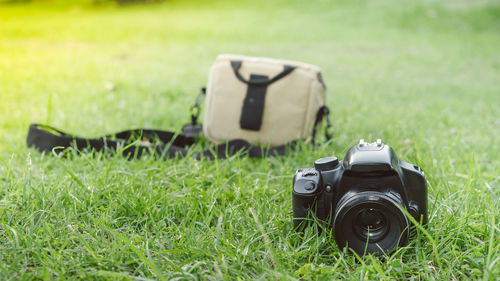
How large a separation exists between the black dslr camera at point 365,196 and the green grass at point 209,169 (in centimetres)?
7

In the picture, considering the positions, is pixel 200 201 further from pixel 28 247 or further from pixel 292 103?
pixel 292 103

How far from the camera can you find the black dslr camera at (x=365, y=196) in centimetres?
139

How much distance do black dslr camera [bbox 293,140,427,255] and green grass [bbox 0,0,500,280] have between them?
73mm

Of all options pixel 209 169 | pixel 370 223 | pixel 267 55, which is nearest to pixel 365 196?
pixel 370 223

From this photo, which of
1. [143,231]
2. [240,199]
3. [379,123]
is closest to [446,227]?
[240,199]

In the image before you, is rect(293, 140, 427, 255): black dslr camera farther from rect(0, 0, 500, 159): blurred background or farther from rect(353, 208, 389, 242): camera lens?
rect(0, 0, 500, 159): blurred background

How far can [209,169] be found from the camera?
7.04 feet

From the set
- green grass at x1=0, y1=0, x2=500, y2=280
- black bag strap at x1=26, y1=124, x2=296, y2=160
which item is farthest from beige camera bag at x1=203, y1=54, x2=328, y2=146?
green grass at x1=0, y1=0, x2=500, y2=280

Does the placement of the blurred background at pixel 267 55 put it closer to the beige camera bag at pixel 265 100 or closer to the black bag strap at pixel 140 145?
the black bag strap at pixel 140 145

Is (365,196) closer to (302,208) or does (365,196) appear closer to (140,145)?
(302,208)

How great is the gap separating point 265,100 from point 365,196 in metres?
1.35

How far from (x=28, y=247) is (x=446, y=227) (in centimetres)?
135

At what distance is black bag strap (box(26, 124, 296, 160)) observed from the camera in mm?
2359

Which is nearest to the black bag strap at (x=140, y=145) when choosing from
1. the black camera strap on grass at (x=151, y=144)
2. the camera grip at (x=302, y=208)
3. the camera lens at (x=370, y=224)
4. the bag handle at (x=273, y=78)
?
the black camera strap on grass at (x=151, y=144)
